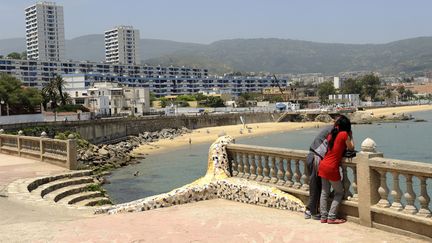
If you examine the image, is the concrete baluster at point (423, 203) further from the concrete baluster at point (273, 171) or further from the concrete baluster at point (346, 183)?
the concrete baluster at point (273, 171)

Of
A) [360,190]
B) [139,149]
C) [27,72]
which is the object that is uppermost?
[27,72]

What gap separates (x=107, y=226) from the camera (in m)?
9.32

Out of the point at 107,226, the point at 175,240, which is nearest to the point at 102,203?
the point at 107,226

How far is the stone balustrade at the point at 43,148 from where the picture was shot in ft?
64.9

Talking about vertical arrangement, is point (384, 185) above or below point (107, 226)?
above

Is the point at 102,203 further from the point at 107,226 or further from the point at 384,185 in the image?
the point at 384,185

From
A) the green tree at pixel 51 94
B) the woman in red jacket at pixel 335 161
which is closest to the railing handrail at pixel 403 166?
the woman in red jacket at pixel 335 161

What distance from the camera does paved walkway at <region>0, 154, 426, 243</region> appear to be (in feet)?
25.7

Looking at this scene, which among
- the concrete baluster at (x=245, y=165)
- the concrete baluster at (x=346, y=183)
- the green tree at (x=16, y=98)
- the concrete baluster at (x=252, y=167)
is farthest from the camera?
the green tree at (x=16, y=98)

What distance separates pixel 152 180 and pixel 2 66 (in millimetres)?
125423

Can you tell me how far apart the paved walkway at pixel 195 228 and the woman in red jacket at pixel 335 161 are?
0.86 feet

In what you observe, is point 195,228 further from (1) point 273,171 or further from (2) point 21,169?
(2) point 21,169

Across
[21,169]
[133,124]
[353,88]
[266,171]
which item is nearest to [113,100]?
[133,124]

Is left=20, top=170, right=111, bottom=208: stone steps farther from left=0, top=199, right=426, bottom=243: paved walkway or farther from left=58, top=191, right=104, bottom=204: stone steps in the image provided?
left=0, top=199, right=426, bottom=243: paved walkway
